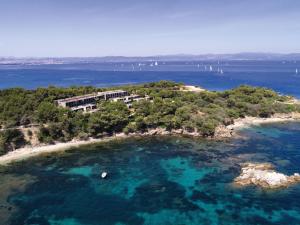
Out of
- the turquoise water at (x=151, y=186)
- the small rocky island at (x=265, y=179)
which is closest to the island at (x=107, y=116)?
the turquoise water at (x=151, y=186)

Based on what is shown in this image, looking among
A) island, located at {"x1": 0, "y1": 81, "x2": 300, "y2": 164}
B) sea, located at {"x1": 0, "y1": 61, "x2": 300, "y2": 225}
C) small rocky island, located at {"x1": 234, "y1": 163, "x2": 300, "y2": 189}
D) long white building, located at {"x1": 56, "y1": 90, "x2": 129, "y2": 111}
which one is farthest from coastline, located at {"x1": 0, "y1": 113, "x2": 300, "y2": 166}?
small rocky island, located at {"x1": 234, "y1": 163, "x2": 300, "y2": 189}

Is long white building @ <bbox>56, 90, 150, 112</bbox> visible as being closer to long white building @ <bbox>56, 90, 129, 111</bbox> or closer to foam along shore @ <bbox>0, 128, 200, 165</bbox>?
long white building @ <bbox>56, 90, 129, 111</bbox>

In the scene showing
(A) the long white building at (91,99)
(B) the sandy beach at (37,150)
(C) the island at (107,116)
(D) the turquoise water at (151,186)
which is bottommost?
(D) the turquoise water at (151,186)

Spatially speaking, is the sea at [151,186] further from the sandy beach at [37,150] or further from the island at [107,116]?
the island at [107,116]

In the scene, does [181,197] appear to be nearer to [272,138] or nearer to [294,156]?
[294,156]


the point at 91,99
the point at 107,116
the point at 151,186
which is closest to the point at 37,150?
the point at 107,116

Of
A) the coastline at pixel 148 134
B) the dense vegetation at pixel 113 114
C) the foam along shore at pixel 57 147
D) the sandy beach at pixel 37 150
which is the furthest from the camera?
the dense vegetation at pixel 113 114

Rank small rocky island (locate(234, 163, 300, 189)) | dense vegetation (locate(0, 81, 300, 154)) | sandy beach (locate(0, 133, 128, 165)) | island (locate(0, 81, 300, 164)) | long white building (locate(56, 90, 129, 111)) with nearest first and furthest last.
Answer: small rocky island (locate(234, 163, 300, 189))
sandy beach (locate(0, 133, 128, 165))
island (locate(0, 81, 300, 164))
dense vegetation (locate(0, 81, 300, 154))
long white building (locate(56, 90, 129, 111))
